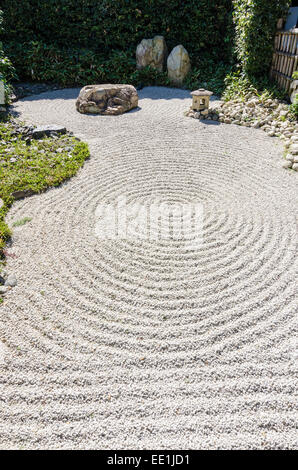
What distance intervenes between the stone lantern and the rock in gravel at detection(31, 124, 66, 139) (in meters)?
3.82

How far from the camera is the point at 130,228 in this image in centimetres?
545

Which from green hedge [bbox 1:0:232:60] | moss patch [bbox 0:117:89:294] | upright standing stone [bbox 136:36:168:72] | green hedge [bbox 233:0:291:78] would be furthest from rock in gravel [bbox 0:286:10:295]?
green hedge [bbox 1:0:232:60]

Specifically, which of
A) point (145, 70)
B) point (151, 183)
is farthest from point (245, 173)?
point (145, 70)

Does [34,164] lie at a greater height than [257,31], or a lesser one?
lesser

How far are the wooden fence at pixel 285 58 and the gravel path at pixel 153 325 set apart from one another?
4817 millimetres

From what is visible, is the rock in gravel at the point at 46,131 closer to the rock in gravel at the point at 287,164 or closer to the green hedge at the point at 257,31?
the rock in gravel at the point at 287,164

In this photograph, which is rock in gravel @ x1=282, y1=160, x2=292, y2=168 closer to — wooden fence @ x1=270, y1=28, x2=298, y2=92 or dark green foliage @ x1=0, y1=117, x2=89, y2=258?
wooden fence @ x1=270, y1=28, x2=298, y2=92

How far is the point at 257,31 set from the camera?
10852mm

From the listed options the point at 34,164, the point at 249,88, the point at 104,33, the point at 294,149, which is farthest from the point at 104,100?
the point at 294,149

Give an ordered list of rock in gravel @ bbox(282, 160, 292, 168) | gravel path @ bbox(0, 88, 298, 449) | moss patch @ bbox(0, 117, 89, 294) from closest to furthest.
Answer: gravel path @ bbox(0, 88, 298, 449) → moss patch @ bbox(0, 117, 89, 294) → rock in gravel @ bbox(282, 160, 292, 168)

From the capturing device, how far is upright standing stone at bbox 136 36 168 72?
13.3m

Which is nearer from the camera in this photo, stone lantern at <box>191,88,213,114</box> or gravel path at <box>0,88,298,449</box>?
gravel path at <box>0,88,298,449</box>

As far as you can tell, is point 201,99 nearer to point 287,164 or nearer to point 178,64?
point 287,164

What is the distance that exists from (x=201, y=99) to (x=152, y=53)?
4941mm
